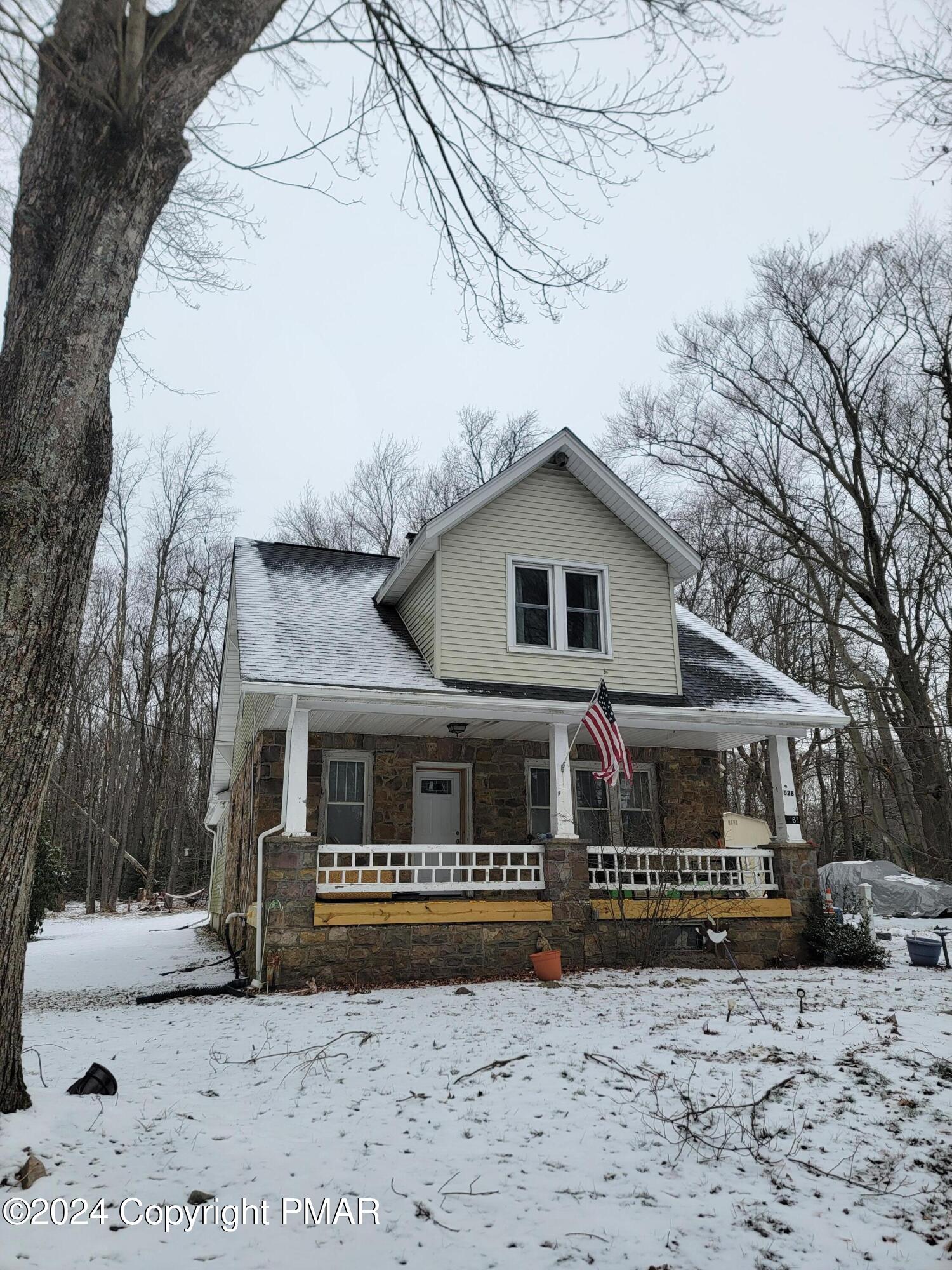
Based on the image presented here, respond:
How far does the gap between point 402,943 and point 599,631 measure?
4973 mm

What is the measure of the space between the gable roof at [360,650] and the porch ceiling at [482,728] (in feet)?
1.35

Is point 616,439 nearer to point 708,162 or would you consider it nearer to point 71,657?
point 708,162

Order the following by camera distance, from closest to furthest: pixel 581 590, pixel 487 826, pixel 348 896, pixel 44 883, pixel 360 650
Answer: pixel 348 896
pixel 360 650
pixel 487 826
pixel 581 590
pixel 44 883

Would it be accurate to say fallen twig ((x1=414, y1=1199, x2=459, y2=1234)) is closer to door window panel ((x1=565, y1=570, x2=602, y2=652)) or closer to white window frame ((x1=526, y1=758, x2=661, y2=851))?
white window frame ((x1=526, y1=758, x2=661, y2=851))

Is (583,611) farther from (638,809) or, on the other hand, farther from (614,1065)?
(614,1065)

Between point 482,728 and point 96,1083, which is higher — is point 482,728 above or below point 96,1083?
above

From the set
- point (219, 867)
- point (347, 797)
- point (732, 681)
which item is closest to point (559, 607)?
point (732, 681)

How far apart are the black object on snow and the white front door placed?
6779mm

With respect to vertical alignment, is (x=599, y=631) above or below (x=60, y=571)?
above

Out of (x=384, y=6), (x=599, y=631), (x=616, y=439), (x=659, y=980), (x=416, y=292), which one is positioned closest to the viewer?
(x=384, y=6)

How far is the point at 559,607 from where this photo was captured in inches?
456

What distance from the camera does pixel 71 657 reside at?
4.20 meters

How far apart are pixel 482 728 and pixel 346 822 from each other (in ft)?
7.34

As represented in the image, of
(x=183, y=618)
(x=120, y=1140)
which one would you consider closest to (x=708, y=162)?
(x=120, y=1140)
